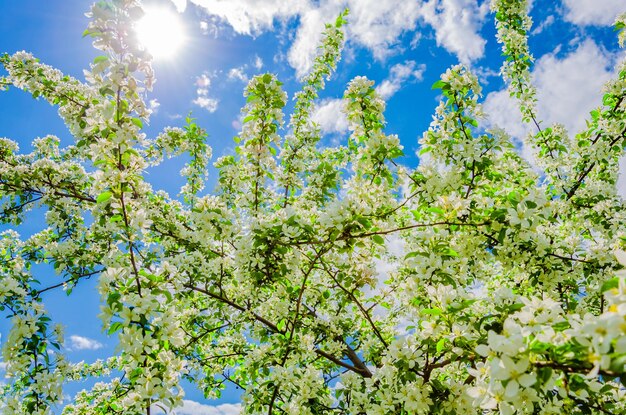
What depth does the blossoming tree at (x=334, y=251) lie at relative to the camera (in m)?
2.64

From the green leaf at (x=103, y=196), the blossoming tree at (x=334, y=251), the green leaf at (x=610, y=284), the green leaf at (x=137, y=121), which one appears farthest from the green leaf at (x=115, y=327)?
the green leaf at (x=610, y=284)

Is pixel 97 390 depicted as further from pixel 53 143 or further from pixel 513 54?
pixel 513 54

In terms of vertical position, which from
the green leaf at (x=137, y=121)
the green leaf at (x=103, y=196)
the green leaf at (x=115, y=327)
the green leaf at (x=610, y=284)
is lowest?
the green leaf at (x=610, y=284)

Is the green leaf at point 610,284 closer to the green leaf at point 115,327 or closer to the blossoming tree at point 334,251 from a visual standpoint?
the blossoming tree at point 334,251

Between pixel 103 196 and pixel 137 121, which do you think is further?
pixel 137 121

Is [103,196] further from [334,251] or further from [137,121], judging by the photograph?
[334,251]

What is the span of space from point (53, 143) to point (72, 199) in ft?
4.32

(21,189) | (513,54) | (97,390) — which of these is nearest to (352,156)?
(513,54)

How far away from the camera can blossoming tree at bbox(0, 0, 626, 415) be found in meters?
2.64

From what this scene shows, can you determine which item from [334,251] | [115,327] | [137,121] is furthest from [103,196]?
[334,251]

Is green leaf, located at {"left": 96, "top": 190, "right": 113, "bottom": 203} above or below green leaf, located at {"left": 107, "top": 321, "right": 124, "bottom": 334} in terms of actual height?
above

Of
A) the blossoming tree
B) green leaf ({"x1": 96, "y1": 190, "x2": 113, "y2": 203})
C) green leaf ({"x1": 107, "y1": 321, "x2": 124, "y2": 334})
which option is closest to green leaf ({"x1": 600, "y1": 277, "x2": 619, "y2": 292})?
the blossoming tree

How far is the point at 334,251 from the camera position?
4789 millimetres

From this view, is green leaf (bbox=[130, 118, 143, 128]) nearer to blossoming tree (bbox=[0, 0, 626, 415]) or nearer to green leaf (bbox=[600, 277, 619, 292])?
blossoming tree (bbox=[0, 0, 626, 415])
